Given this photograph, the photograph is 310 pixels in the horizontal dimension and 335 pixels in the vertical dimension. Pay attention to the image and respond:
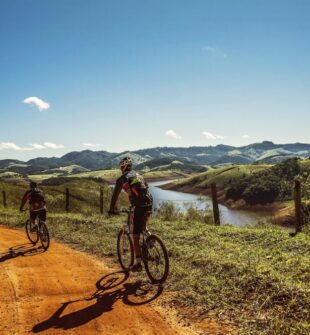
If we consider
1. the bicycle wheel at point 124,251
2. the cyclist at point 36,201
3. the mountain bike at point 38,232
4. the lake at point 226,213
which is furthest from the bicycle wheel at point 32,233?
the lake at point 226,213

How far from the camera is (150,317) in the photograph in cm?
698

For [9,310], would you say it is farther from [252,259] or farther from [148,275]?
[252,259]

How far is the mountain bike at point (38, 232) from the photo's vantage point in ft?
45.0

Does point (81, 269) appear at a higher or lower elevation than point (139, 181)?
lower

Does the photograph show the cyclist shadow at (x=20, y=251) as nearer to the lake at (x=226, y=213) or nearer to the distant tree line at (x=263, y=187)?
the lake at (x=226, y=213)

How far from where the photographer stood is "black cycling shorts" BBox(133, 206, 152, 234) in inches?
348

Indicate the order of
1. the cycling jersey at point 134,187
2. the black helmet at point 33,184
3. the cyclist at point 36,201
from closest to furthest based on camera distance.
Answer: the cycling jersey at point 134,187 < the black helmet at point 33,184 < the cyclist at point 36,201

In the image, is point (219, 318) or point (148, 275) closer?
point (219, 318)

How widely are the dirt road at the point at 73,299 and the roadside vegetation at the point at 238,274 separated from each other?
0.80 m

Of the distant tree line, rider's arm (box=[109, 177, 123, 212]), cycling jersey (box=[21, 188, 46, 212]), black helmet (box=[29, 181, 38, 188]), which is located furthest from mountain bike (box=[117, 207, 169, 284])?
the distant tree line

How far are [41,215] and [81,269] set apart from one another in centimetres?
454

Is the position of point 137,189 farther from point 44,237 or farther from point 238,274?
point 44,237

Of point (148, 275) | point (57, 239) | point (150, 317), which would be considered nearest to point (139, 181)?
point (148, 275)

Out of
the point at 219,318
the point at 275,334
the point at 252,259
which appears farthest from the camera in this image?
the point at 252,259
